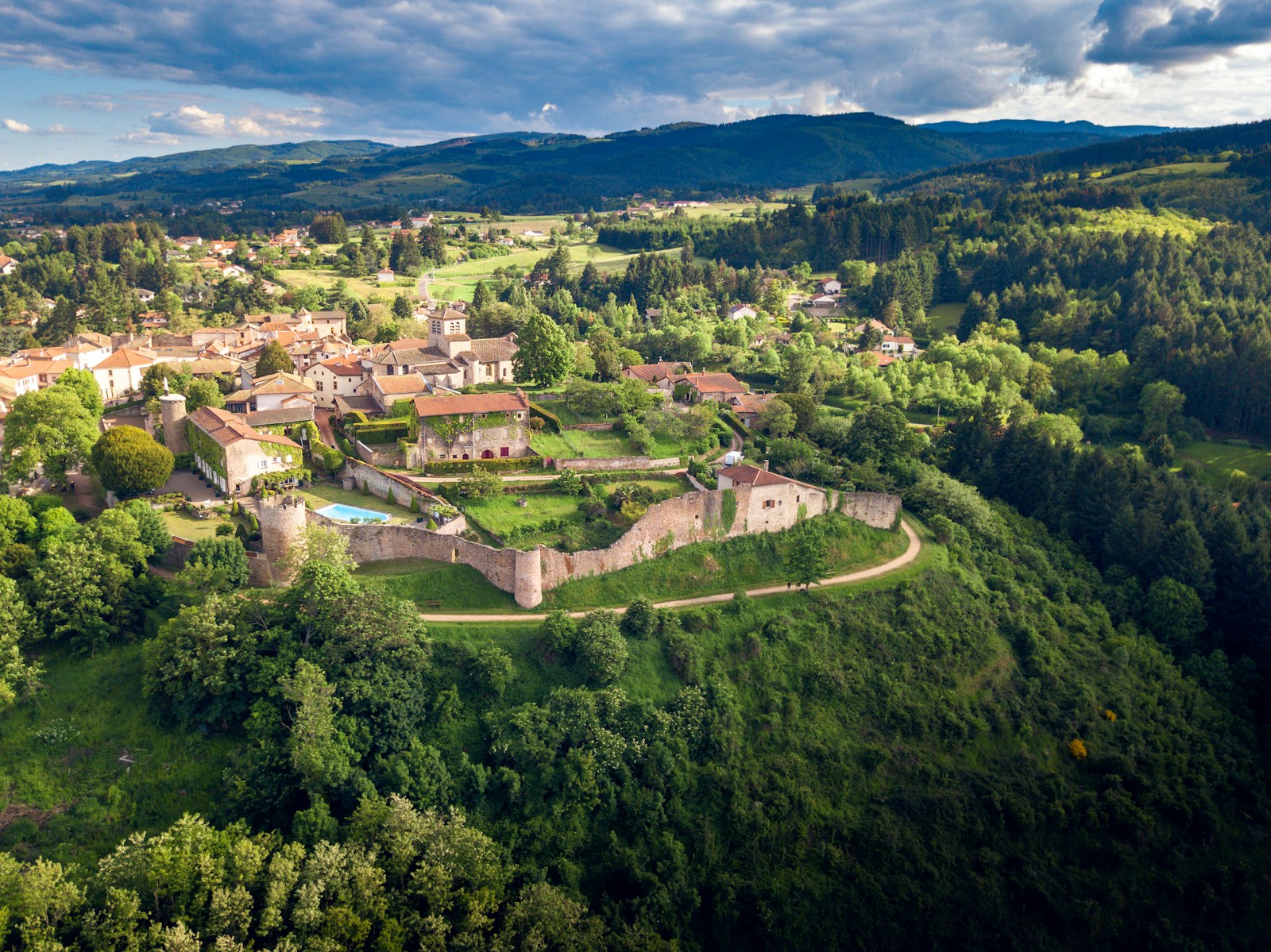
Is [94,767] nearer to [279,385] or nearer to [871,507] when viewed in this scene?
[279,385]

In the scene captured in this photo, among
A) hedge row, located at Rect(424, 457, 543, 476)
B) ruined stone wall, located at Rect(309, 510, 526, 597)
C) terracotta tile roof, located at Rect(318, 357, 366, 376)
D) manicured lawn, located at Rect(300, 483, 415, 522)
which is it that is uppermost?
terracotta tile roof, located at Rect(318, 357, 366, 376)

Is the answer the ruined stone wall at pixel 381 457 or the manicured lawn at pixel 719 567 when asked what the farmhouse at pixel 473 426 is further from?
the manicured lawn at pixel 719 567

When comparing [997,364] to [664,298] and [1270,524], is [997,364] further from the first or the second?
[664,298]

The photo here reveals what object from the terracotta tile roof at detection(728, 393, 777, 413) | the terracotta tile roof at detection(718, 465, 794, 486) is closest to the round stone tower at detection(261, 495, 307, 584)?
the terracotta tile roof at detection(718, 465, 794, 486)

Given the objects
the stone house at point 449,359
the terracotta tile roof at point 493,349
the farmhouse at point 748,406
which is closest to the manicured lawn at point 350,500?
the stone house at point 449,359

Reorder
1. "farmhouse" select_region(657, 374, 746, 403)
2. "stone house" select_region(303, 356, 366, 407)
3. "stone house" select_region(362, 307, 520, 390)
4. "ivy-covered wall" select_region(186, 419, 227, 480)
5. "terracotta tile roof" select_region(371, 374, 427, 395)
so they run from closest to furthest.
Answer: "ivy-covered wall" select_region(186, 419, 227, 480), "terracotta tile roof" select_region(371, 374, 427, 395), "stone house" select_region(303, 356, 366, 407), "stone house" select_region(362, 307, 520, 390), "farmhouse" select_region(657, 374, 746, 403)

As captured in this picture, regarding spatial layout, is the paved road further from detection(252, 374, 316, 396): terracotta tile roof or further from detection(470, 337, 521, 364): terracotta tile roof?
detection(470, 337, 521, 364): terracotta tile roof
